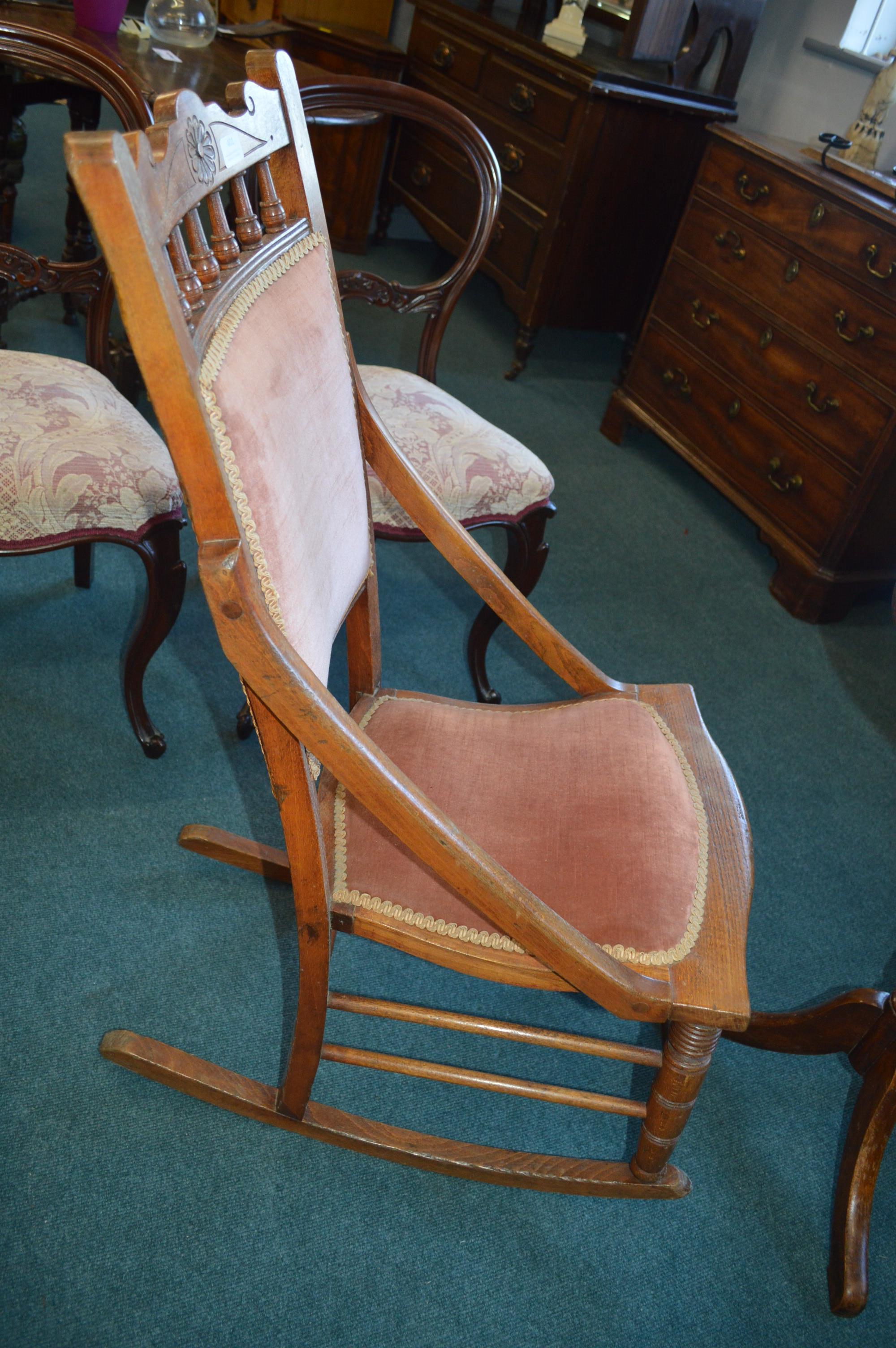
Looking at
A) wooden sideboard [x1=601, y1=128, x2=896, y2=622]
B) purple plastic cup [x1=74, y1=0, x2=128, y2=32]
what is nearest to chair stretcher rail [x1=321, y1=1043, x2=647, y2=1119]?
wooden sideboard [x1=601, y1=128, x2=896, y2=622]

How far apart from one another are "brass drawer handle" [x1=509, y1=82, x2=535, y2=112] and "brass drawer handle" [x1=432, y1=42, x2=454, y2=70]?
45 cm

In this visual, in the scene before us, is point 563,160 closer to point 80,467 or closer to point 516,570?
point 516,570

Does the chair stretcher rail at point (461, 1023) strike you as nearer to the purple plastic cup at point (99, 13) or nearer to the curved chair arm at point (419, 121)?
the curved chair arm at point (419, 121)

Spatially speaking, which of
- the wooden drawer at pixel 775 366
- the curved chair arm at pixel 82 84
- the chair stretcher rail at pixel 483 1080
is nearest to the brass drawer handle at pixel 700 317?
the wooden drawer at pixel 775 366

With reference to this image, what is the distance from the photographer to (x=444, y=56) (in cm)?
355

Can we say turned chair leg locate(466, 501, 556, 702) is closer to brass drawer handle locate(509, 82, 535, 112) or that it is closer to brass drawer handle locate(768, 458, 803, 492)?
brass drawer handle locate(768, 458, 803, 492)

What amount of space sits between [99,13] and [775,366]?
6.03 ft

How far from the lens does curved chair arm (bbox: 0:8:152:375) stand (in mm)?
1746

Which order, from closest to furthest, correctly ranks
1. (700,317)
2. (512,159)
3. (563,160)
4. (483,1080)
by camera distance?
(483,1080)
(700,317)
(563,160)
(512,159)

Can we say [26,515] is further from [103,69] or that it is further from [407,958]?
[103,69]

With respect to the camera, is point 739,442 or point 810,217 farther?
point 739,442

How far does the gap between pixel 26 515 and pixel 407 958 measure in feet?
2.86

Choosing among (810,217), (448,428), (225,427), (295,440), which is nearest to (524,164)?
(810,217)

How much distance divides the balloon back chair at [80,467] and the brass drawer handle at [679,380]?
1.71 m
